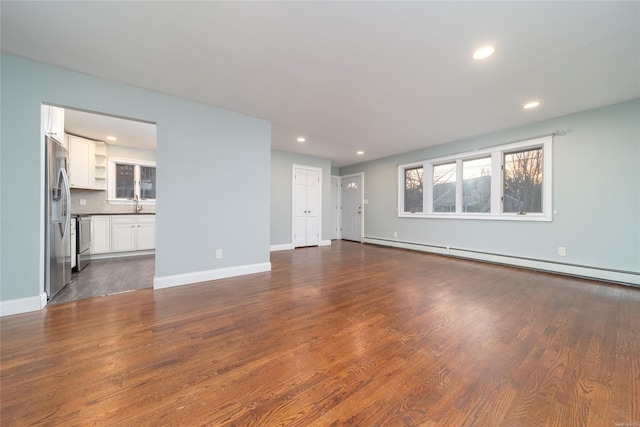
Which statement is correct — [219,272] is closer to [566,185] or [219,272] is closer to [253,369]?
[253,369]

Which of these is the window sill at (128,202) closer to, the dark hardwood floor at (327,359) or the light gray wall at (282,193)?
the light gray wall at (282,193)

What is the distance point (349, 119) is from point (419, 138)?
6.33 feet

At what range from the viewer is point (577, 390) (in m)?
1.36

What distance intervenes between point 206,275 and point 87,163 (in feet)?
12.4

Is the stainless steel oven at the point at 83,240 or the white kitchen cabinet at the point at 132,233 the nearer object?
the stainless steel oven at the point at 83,240

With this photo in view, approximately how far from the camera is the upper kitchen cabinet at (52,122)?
2.48 m

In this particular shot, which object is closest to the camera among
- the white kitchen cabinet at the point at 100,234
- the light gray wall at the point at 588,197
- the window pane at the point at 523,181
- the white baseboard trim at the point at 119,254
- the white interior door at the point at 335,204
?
the light gray wall at the point at 588,197

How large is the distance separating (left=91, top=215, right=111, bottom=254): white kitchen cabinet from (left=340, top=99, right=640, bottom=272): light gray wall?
293 inches

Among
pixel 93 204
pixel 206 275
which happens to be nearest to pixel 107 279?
pixel 206 275

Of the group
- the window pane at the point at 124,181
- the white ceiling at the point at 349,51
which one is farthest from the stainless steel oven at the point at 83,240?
the white ceiling at the point at 349,51

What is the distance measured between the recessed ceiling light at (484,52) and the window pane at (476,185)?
309 centimetres

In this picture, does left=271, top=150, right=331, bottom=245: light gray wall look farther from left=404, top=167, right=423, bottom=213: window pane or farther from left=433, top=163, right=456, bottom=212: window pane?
left=433, top=163, right=456, bottom=212: window pane

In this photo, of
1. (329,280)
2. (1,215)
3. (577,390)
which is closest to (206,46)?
(1,215)

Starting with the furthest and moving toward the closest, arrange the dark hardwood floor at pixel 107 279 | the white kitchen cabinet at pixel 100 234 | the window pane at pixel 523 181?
the white kitchen cabinet at pixel 100 234, the window pane at pixel 523 181, the dark hardwood floor at pixel 107 279
